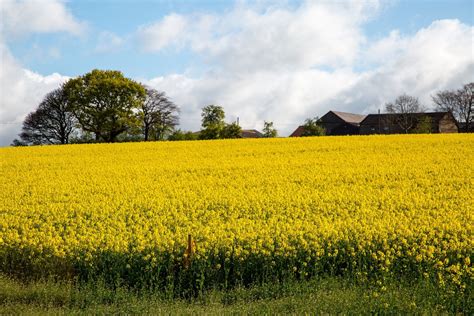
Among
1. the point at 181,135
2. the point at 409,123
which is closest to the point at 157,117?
the point at 181,135

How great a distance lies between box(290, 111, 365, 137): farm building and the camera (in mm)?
103812

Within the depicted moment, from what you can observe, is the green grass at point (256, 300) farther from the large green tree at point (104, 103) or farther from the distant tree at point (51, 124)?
the distant tree at point (51, 124)

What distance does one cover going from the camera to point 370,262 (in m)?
11.0

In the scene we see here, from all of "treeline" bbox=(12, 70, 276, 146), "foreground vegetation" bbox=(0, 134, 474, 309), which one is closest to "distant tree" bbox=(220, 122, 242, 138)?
"treeline" bbox=(12, 70, 276, 146)

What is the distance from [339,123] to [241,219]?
98651mm

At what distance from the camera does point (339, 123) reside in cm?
10888

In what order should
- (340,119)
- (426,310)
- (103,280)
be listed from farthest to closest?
(340,119) < (103,280) < (426,310)

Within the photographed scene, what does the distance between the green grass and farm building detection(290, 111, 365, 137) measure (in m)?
93.8

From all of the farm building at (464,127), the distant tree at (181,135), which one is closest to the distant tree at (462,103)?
the farm building at (464,127)

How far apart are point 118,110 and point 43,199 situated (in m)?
46.4

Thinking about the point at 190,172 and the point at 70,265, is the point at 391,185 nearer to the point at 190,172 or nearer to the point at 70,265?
the point at 190,172

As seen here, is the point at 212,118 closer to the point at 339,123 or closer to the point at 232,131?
the point at 232,131

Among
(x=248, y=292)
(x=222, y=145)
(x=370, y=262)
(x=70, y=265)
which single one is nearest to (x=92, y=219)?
(x=70, y=265)

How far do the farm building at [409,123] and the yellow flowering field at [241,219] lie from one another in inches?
2668
